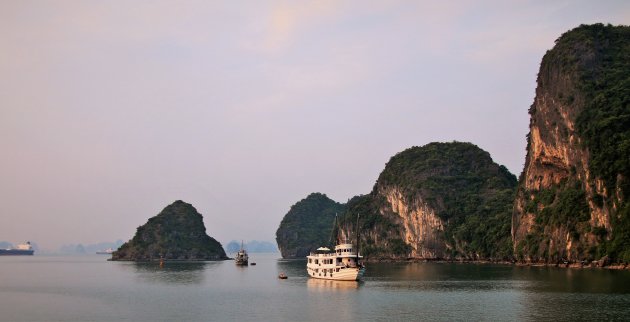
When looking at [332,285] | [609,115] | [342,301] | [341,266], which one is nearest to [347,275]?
[341,266]

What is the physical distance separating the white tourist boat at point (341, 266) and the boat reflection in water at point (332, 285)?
1.30 m

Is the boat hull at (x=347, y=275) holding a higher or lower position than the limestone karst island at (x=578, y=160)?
lower

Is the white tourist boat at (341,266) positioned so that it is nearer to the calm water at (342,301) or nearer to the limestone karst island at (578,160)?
the calm water at (342,301)

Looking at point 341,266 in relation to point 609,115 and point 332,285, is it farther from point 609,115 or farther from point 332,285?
point 609,115

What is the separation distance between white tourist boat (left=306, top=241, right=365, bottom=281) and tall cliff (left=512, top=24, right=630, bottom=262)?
153 ft

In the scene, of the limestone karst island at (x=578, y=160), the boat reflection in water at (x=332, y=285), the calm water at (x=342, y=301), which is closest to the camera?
the calm water at (x=342, y=301)

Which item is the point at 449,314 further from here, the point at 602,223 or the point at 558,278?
the point at 602,223

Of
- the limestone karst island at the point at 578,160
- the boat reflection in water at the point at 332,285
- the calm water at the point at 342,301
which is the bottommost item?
the calm water at the point at 342,301

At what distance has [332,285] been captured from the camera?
95.2m

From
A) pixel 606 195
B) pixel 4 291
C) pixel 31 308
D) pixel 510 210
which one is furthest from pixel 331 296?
pixel 510 210


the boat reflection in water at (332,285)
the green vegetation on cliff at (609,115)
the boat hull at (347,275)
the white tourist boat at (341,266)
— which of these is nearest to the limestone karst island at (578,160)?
the green vegetation on cliff at (609,115)

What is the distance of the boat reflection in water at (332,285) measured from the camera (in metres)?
89.1

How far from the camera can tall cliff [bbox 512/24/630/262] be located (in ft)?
388

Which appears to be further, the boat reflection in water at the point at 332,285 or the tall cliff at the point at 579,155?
the tall cliff at the point at 579,155
